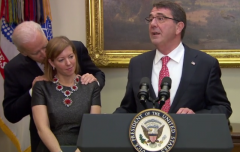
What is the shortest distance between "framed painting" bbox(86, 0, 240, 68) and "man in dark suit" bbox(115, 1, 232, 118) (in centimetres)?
153

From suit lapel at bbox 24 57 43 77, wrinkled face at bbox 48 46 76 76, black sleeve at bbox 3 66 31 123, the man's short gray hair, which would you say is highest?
the man's short gray hair

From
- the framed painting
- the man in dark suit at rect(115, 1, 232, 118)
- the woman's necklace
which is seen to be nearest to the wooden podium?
the framed painting

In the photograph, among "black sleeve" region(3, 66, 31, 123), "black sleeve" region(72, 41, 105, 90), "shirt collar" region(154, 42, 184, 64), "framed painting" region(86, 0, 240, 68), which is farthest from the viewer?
"framed painting" region(86, 0, 240, 68)

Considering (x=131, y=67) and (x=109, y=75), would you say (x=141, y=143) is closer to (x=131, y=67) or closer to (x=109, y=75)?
(x=131, y=67)

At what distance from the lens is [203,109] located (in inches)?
95.1

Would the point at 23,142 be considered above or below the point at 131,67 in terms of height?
below

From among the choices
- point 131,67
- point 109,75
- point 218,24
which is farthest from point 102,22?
point 131,67

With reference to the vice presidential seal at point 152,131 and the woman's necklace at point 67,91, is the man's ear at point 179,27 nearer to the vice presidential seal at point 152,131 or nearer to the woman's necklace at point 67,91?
the woman's necklace at point 67,91

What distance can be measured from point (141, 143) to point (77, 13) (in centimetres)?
295

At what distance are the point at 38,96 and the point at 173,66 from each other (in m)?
0.96

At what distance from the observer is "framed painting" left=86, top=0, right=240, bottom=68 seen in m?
3.96

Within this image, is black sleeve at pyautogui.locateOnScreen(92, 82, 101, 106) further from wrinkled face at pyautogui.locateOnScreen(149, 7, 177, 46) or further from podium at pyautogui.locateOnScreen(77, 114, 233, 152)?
podium at pyautogui.locateOnScreen(77, 114, 233, 152)

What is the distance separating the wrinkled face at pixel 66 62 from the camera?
2381 millimetres

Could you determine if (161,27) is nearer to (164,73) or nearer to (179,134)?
(164,73)
